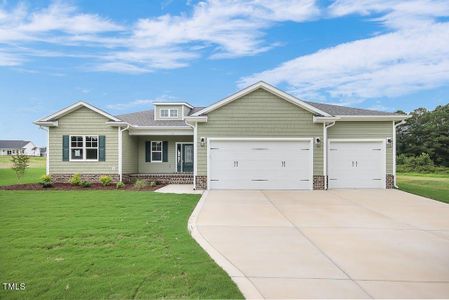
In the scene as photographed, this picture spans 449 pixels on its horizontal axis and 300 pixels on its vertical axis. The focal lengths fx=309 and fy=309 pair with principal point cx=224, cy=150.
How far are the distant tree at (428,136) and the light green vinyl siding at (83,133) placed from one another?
39.4 metres

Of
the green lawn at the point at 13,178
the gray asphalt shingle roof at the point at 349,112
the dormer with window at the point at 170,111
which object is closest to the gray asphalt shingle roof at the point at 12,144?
the green lawn at the point at 13,178

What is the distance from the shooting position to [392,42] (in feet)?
54.9

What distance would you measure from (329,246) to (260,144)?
8964 mm

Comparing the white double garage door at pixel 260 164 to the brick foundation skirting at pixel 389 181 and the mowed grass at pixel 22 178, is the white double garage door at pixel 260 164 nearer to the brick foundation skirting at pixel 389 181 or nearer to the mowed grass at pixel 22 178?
the brick foundation skirting at pixel 389 181

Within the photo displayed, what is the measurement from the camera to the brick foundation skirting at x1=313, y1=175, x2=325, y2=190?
46.8ft

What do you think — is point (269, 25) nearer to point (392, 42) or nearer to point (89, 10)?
point (392, 42)

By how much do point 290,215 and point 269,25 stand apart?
43.0ft

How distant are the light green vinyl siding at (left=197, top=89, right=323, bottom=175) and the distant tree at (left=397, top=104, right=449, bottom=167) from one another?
34.0m

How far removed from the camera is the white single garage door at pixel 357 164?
588 inches

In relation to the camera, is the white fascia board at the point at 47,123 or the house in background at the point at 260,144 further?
the white fascia board at the point at 47,123

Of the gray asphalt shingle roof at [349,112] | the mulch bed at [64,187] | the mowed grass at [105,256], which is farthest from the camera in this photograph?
the gray asphalt shingle roof at [349,112]

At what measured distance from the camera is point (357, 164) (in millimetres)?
14992

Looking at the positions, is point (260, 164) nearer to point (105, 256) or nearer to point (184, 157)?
point (184, 157)

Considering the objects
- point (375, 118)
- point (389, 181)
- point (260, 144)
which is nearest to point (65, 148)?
point (260, 144)
